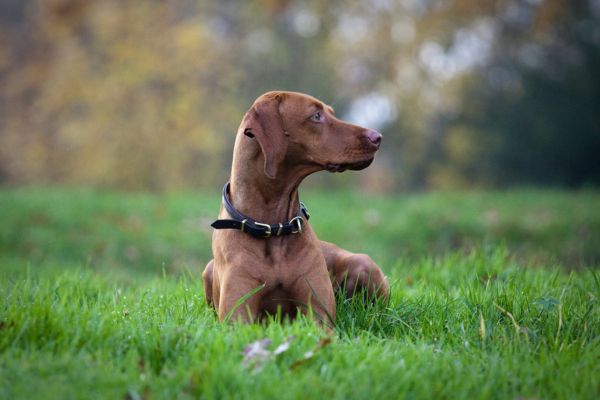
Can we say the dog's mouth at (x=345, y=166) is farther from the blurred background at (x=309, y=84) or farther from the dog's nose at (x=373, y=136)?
the blurred background at (x=309, y=84)

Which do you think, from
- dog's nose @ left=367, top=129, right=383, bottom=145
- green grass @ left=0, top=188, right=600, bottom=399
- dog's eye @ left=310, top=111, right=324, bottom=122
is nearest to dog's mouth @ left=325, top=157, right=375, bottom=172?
dog's nose @ left=367, top=129, right=383, bottom=145

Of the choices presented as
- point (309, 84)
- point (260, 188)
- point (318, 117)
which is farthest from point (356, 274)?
point (309, 84)

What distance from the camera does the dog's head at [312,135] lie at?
3.62 metres

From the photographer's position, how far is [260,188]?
3.66 m

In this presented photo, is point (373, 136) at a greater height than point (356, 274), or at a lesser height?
greater

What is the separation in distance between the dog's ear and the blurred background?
1270cm

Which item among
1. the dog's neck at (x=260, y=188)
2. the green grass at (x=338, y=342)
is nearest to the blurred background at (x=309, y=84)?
the green grass at (x=338, y=342)

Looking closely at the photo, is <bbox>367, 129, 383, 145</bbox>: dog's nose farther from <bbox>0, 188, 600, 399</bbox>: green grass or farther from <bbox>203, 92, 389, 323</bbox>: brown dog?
Answer: <bbox>0, 188, 600, 399</bbox>: green grass

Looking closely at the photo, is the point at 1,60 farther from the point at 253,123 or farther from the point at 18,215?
the point at 253,123

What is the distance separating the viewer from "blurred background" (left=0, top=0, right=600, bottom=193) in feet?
52.5

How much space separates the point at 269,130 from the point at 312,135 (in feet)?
0.89

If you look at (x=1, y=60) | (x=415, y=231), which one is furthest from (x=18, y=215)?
(x=1, y=60)

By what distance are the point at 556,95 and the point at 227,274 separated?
14.4 metres

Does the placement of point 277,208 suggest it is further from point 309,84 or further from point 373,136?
point 309,84
